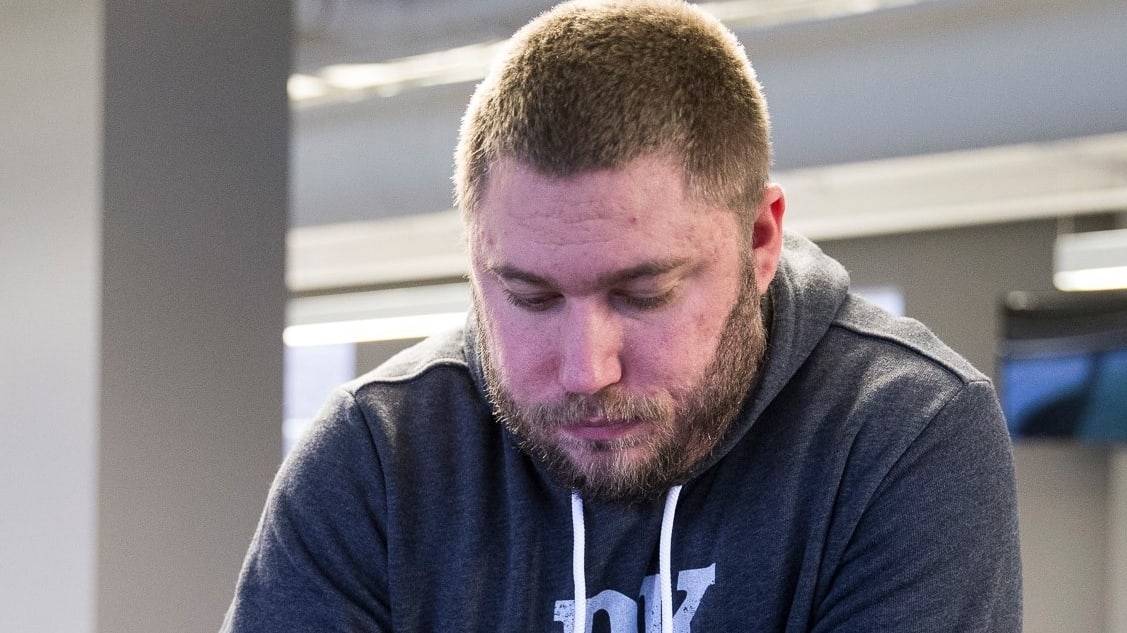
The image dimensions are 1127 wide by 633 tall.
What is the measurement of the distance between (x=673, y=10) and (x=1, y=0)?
7.65 feet

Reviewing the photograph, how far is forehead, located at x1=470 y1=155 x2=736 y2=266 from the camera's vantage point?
109 centimetres

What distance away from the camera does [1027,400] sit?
6.90 m

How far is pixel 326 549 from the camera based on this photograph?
4.11 ft

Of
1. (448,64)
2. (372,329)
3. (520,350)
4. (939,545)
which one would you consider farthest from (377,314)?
(939,545)

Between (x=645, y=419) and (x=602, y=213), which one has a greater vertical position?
(x=602, y=213)

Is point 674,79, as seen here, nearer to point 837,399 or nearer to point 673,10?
point 673,10

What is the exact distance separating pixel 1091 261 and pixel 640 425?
234 inches

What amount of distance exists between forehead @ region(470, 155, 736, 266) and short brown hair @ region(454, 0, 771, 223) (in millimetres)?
11

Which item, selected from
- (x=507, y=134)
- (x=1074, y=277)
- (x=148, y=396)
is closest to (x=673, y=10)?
(x=507, y=134)

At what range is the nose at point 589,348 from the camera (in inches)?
44.1

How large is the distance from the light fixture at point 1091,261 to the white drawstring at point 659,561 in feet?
18.9

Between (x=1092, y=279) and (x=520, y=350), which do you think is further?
(x=1092, y=279)

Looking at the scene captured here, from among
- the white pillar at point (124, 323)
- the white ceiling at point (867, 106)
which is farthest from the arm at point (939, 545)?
the white ceiling at point (867, 106)

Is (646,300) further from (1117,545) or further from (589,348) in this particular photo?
(1117,545)
